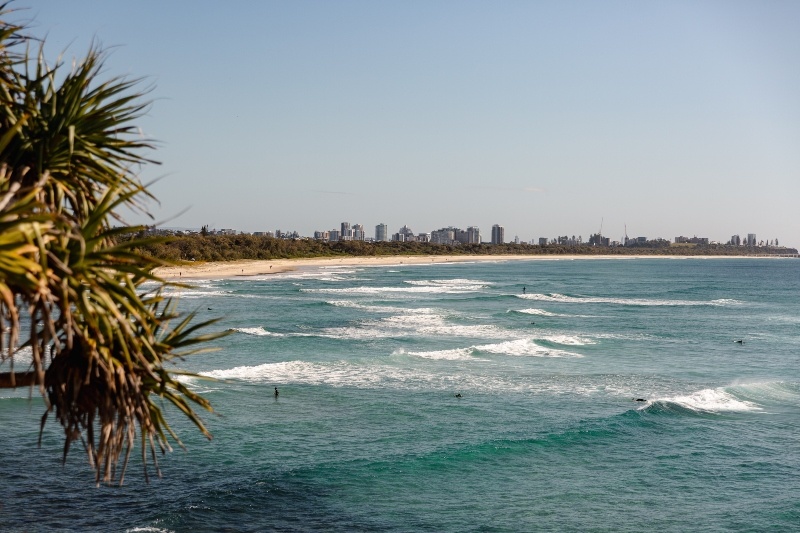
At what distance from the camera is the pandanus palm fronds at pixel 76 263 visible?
17.5ft

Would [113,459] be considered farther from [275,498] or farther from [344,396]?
[344,396]

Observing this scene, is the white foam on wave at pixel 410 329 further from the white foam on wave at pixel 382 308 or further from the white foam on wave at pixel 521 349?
the white foam on wave at pixel 382 308

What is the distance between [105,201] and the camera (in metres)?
6.32

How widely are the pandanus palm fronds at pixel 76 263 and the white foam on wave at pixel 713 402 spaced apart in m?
18.3

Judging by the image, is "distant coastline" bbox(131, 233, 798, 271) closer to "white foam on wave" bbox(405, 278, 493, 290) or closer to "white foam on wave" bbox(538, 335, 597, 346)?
"white foam on wave" bbox(405, 278, 493, 290)

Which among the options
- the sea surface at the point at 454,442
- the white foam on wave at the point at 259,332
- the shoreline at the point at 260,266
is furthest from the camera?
the shoreline at the point at 260,266

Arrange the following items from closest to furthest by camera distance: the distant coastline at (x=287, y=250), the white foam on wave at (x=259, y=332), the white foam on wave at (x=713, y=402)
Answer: the white foam on wave at (x=713, y=402) → the white foam on wave at (x=259, y=332) → the distant coastline at (x=287, y=250)

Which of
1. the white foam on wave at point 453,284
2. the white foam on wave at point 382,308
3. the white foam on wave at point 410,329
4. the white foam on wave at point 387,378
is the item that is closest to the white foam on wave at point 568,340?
the white foam on wave at point 410,329

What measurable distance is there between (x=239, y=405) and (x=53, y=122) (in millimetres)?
15160

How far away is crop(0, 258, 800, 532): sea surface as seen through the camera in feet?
44.0

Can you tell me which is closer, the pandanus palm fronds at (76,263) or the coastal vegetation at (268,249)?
the pandanus palm fronds at (76,263)

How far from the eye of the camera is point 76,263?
18.8 feet

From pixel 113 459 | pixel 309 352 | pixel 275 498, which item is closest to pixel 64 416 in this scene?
pixel 113 459

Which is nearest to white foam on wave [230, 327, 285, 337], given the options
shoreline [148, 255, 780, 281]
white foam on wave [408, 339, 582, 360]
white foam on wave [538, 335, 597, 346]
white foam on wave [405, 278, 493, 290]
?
white foam on wave [408, 339, 582, 360]
